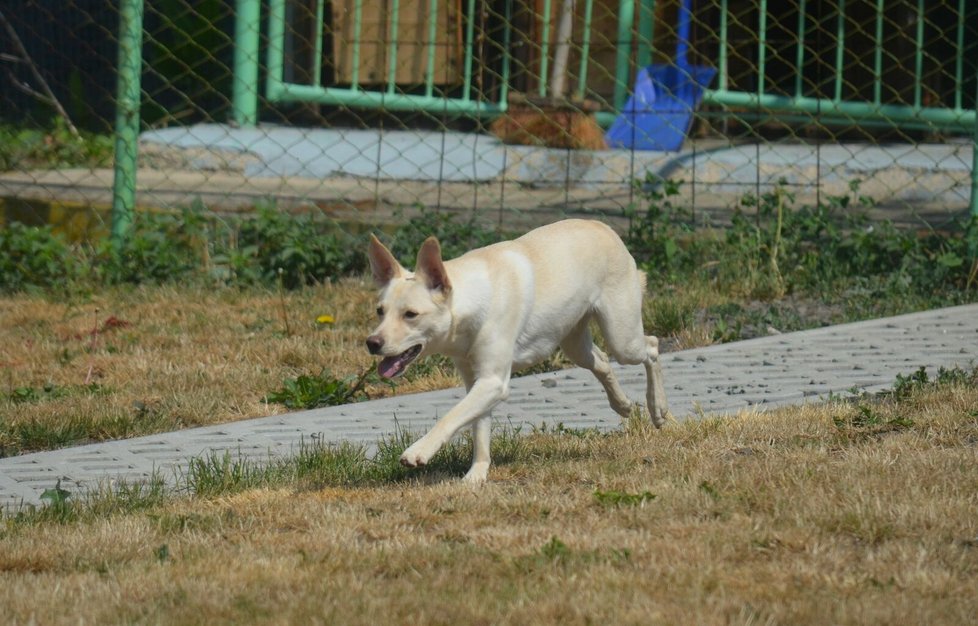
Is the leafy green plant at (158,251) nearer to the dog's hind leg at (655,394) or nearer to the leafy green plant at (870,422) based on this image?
the dog's hind leg at (655,394)

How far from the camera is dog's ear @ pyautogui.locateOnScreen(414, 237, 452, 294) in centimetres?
411

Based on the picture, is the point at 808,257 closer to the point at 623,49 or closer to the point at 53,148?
the point at 623,49

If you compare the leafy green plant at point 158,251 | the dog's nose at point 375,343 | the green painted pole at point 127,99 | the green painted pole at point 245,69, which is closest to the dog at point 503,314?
the dog's nose at point 375,343

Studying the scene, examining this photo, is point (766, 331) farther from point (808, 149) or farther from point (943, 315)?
point (808, 149)

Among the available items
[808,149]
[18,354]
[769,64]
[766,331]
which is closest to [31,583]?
[18,354]

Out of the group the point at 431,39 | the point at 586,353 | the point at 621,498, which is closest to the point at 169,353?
the point at 586,353

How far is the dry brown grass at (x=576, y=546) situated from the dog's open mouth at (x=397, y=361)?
0.37 m

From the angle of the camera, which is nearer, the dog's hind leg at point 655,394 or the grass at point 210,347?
the dog's hind leg at point 655,394

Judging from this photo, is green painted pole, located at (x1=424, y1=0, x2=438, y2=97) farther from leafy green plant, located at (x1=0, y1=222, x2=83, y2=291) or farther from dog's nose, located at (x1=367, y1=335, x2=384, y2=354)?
dog's nose, located at (x1=367, y1=335, x2=384, y2=354)

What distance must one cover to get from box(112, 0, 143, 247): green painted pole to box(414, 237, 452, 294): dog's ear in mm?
4243

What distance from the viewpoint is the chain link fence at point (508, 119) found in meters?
8.80

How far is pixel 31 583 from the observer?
3340mm

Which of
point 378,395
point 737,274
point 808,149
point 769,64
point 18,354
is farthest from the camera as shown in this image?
point 769,64

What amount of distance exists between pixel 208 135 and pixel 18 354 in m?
4.19
